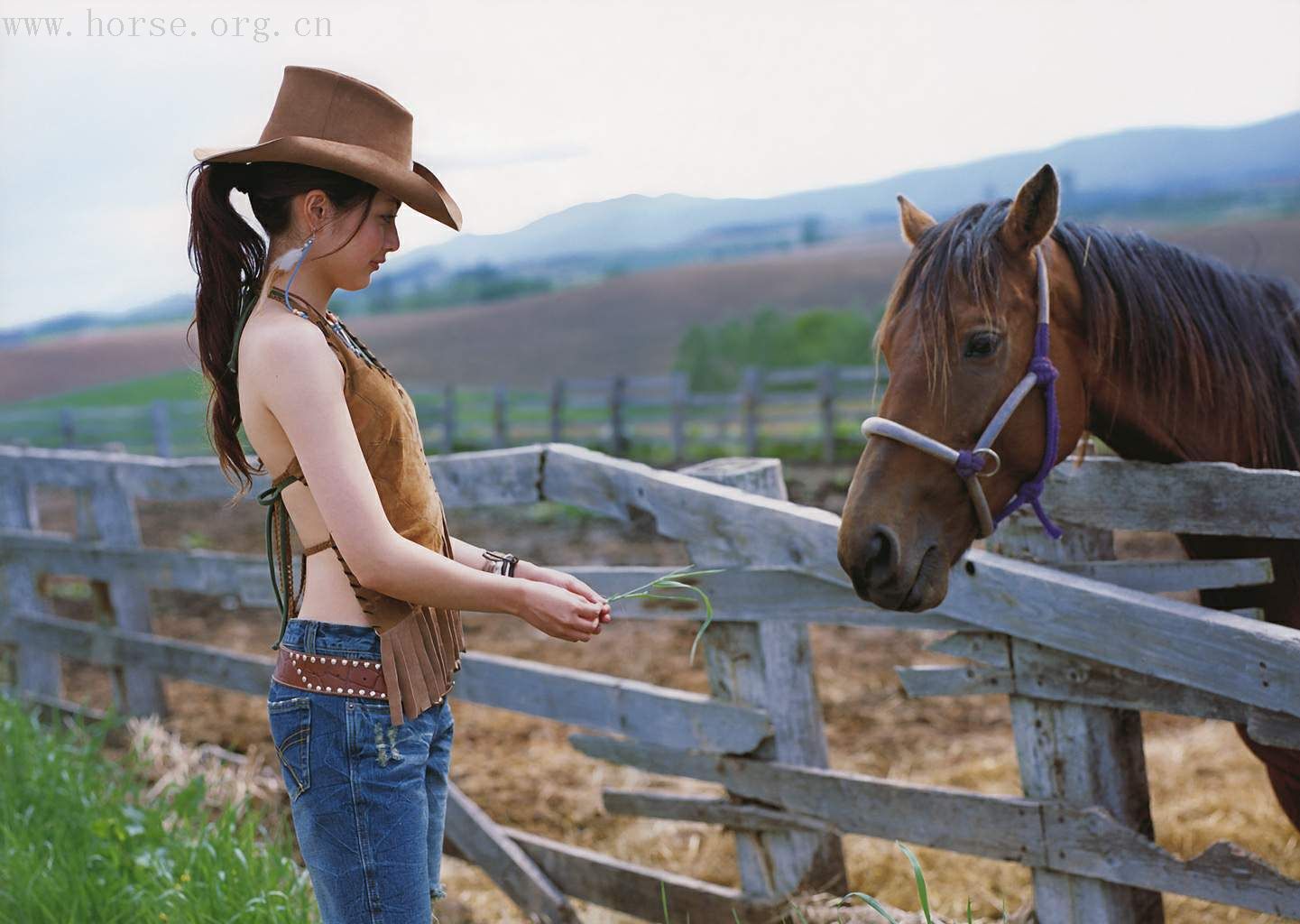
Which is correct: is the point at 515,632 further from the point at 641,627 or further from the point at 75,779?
the point at 75,779

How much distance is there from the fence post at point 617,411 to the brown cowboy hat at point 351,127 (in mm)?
15427

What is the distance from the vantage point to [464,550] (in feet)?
6.25

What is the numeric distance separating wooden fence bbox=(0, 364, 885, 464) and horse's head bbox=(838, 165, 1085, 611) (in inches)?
450

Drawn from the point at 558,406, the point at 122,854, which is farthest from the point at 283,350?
the point at 558,406

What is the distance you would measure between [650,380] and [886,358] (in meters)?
15.8

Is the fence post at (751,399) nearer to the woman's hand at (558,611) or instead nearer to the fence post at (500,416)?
the fence post at (500,416)

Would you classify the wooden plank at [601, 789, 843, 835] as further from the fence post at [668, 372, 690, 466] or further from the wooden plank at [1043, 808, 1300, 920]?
the fence post at [668, 372, 690, 466]

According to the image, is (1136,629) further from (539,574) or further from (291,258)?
(291,258)

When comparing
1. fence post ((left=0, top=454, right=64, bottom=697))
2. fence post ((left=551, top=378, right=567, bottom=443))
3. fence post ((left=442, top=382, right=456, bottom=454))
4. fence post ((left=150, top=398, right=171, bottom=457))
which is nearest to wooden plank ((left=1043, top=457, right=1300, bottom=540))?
fence post ((left=0, top=454, right=64, bottom=697))

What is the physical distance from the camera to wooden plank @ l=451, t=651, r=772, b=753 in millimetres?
2967

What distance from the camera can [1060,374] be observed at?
230 centimetres

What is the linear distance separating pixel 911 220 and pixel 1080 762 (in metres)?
1.30

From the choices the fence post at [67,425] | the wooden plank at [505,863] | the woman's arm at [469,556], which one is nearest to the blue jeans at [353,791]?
the woman's arm at [469,556]

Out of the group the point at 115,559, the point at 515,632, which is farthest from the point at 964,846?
the point at 515,632
